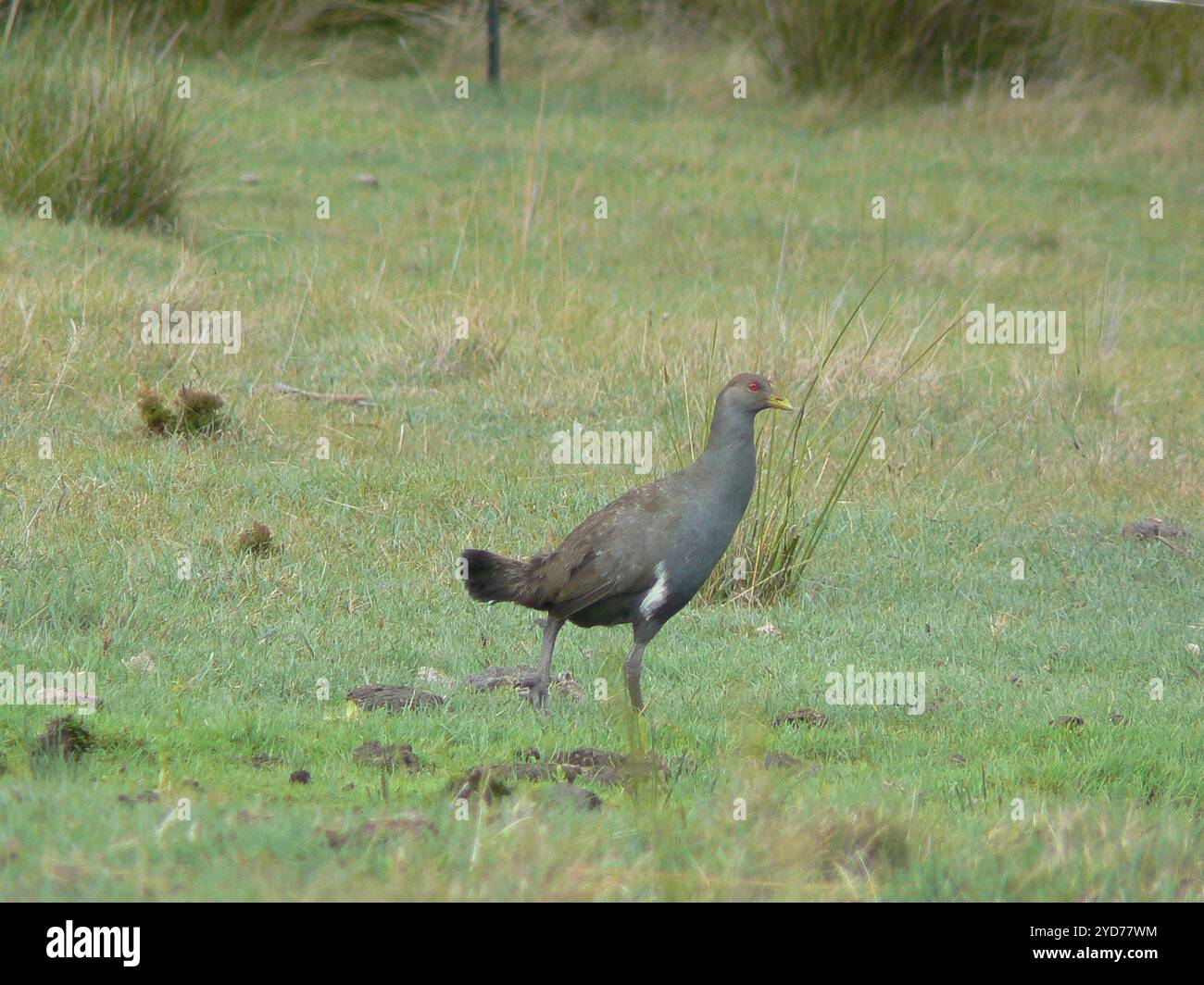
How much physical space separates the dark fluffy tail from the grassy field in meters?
0.48

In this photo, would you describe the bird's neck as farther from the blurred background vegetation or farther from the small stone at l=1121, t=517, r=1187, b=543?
the blurred background vegetation

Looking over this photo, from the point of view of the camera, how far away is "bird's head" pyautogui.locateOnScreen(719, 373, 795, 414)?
726 cm

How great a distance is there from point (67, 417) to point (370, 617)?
13.0 ft

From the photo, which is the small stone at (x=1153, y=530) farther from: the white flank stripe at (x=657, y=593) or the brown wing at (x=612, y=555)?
the white flank stripe at (x=657, y=593)

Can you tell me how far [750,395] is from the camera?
7301mm

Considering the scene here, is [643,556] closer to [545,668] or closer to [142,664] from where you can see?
[545,668]

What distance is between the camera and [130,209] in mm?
15219

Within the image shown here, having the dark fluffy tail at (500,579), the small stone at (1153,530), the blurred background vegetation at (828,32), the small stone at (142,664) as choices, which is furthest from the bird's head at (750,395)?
the blurred background vegetation at (828,32)

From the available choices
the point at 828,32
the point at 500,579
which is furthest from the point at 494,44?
the point at 500,579

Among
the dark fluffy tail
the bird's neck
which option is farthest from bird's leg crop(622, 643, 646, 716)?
the bird's neck

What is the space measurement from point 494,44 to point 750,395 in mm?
17268

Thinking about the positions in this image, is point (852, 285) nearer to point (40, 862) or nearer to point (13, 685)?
point (13, 685)

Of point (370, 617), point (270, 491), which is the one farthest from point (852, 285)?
point (370, 617)

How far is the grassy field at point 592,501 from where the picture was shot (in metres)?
4.96
